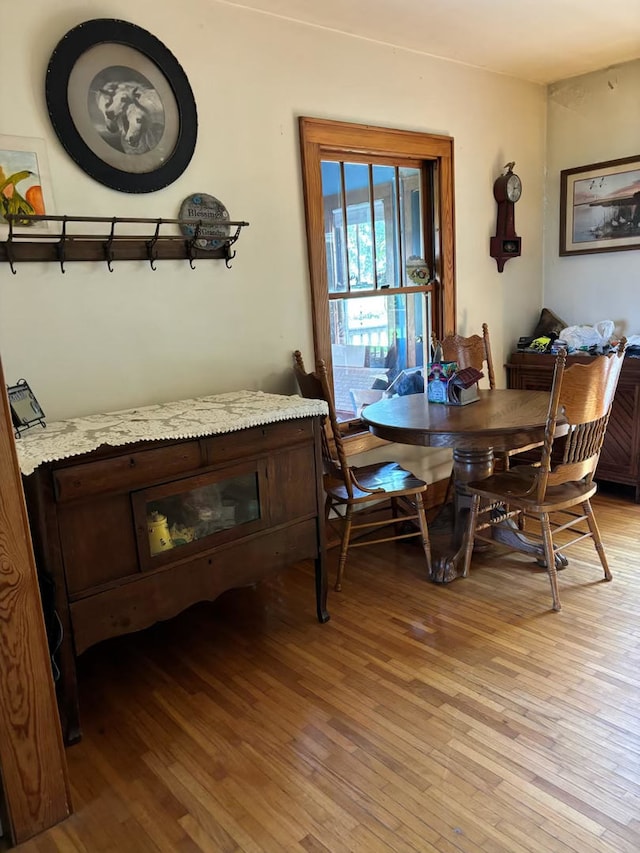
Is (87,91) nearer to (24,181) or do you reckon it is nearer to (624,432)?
(24,181)

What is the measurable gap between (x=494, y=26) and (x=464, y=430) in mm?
2053

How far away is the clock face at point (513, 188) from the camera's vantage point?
151 inches

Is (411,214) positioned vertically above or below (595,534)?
above

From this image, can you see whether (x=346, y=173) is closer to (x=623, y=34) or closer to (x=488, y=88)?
(x=488, y=88)

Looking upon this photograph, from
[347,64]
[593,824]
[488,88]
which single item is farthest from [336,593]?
[488,88]

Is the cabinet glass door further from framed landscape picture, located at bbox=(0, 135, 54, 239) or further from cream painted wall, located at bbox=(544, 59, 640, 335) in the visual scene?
cream painted wall, located at bbox=(544, 59, 640, 335)

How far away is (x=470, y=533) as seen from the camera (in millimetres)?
2846

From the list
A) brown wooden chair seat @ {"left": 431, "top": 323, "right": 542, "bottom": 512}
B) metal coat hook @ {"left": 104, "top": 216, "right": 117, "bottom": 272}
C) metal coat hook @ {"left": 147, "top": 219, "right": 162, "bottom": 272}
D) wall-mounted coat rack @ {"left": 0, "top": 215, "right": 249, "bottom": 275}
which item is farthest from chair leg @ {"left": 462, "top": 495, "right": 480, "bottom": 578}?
metal coat hook @ {"left": 104, "top": 216, "right": 117, "bottom": 272}

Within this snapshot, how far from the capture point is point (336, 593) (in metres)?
2.82

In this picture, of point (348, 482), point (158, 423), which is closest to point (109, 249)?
point (158, 423)

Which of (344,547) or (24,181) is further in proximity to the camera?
(344,547)

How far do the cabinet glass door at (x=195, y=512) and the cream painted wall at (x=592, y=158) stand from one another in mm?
2880

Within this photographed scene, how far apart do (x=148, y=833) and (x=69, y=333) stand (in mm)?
1624

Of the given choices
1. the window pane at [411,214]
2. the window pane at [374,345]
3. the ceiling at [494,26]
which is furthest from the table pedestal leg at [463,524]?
the ceiling at [494,26]
